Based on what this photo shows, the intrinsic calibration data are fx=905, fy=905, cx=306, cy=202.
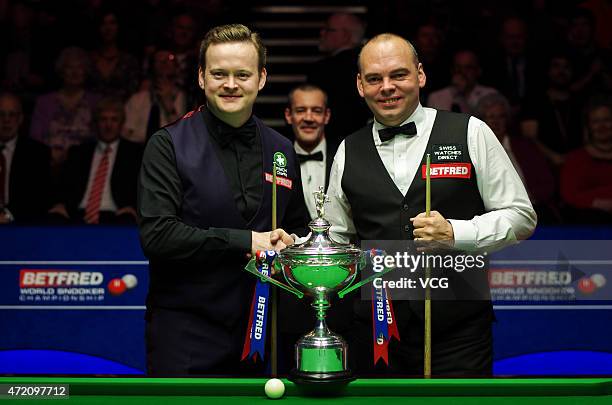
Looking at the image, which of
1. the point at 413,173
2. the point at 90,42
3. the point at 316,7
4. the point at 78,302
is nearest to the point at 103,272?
the point at 78,302

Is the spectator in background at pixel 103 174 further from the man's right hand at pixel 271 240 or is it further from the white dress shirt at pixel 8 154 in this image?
the man's right hand at pixel 271 240

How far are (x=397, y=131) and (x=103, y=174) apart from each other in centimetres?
275

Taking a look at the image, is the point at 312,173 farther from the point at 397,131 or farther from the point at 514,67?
the point at 514,67

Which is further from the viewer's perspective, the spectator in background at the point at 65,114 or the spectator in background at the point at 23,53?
the spectator in background at the point at 23,53

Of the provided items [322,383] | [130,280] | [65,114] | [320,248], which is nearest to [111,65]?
→ [65,114]

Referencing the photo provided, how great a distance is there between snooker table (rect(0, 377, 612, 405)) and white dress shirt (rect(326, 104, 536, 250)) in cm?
63

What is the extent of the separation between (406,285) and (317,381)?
808 millimetres

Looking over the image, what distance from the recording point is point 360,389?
2.13 m

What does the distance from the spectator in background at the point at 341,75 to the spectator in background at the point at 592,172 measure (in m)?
1.21

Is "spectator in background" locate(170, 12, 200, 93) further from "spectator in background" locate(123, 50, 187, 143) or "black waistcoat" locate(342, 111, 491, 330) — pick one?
"black waistcoat" locate(342, 111, 491, 330)

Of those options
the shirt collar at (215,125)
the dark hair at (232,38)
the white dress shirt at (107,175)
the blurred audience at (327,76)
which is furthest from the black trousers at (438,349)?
the white dress shirt at (107,175)

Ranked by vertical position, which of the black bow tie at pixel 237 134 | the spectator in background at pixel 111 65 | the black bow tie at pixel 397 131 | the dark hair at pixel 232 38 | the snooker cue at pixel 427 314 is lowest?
the snooker cue at pixel 427 314

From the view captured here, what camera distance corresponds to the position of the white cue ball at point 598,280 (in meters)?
4.17

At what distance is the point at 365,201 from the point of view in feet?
9.32
